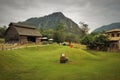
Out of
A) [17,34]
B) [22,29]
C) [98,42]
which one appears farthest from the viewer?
[22,29]

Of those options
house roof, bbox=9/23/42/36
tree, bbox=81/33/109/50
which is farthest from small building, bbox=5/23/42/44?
tree, bbox=81/33/109/50

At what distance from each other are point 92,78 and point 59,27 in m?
70.6

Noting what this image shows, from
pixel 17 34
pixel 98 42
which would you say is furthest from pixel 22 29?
pixel 98 42

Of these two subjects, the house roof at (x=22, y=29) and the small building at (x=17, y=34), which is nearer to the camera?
the small building at (x=17, y=34)

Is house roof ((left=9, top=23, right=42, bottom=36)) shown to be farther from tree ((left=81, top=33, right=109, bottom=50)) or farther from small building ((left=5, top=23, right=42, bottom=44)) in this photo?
tree ((left=81, top=33, right=109, bottom=50))

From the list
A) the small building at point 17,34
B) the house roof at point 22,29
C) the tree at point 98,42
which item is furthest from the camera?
the tree at point 98,42

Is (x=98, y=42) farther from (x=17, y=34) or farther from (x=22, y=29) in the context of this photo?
(x=17, y=34)

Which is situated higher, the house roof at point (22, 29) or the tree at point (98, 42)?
the house roof at point (22, 29)

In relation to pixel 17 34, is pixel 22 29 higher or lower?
higher

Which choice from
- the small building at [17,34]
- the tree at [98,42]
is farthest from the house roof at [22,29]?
the tree at [98,42]

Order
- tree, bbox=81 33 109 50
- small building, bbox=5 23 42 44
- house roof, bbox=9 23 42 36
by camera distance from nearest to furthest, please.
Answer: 1. small building, bbox=5 23 42 44
2. house roof, bbox=9 23 42 36
3. tree, bbox=81 33 109 50

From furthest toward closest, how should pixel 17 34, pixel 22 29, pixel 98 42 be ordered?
pixel 22 29, pixel 98 42, pixel 17 34

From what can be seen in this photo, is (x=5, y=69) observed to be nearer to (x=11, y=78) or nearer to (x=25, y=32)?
(x=11, y=78)

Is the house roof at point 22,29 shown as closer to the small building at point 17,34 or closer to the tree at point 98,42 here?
the small building at point 17,34
